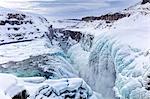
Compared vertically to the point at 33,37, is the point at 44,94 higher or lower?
Result: higher

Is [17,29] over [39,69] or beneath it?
beneath

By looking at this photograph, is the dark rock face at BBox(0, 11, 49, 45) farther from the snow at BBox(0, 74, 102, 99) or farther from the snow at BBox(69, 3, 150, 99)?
the snow at BBox(0, 74, 102, 99)

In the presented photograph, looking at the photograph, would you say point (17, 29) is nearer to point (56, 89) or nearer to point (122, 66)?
point (122, 66)

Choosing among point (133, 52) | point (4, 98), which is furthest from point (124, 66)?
point (4, 98)

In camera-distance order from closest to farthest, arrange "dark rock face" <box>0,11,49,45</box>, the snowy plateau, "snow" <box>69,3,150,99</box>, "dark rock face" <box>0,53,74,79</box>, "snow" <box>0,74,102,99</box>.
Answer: the snowy plateau, "snow" <box>69,3,150,99</box>, "snow" <box>0,74,102,99</box>, "dark rock face" <box>0,53,74,79</box>, "dark rock face" <box>0,11,49,45</box>

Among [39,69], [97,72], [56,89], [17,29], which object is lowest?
[17,29]

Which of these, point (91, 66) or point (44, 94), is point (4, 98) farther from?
point (91, 66)

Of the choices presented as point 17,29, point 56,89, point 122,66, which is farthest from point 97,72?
point 17,29

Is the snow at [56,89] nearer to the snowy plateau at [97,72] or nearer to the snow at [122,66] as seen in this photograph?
the snowy plateau at [97,72]

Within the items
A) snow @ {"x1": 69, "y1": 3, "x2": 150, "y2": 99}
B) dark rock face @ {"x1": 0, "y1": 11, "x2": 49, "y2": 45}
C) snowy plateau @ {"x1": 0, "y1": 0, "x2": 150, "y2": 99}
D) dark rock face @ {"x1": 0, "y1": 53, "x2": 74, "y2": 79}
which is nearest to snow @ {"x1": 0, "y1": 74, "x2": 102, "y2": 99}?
snowy plateau @ {"x1": 0, "y1": 0, "x2": 150, "y2": 99}

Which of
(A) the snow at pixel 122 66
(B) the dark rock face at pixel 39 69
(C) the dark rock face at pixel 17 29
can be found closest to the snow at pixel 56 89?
(A) the snow at pixel 122 66

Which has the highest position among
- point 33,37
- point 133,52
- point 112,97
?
point 133,52

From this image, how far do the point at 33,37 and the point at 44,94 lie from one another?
75.4 meters

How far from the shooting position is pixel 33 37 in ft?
317
